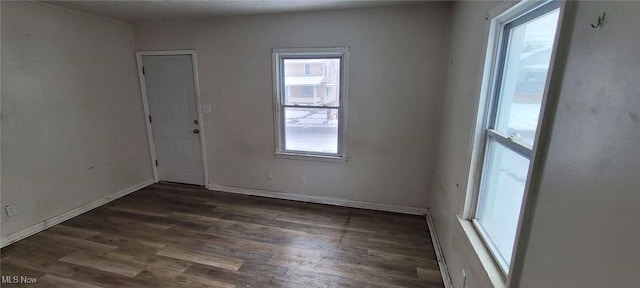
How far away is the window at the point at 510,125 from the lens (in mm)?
1160

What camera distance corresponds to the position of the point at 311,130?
137 inches

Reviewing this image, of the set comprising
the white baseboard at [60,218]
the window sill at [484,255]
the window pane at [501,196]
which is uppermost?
the window pane at [501,196]

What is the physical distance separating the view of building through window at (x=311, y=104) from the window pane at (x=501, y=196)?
6.30 feet

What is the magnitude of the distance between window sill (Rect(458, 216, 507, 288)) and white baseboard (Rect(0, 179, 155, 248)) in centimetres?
420

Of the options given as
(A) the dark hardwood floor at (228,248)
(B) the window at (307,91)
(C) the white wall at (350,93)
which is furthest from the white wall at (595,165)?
(B) the window at (307,91)

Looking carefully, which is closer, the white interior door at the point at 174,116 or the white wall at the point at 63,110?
the white wall at the point at 63,110

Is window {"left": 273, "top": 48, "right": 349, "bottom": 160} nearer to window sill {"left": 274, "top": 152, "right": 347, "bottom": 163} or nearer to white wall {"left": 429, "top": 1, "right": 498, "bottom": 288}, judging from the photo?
window sill {"left": 274, "top": 152, "right": 347, "bottom": 163}

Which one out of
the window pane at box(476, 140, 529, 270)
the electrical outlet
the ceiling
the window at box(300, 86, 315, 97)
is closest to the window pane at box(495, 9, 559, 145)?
the window pane at box(476, 140, 529, 270)

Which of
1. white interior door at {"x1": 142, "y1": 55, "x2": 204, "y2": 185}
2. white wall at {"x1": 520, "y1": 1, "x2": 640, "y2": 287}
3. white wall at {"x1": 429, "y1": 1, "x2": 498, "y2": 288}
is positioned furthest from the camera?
white interior door at {"x1": 142, "y1": 55, "x2": 204, "y2": 185}

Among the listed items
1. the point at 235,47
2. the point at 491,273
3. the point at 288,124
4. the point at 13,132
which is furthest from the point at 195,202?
the point at 491,273

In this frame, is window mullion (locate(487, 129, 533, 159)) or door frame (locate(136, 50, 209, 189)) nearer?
window mullion (locate(487, 129, 533, 159))

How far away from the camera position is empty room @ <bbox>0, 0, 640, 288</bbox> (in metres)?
0.82

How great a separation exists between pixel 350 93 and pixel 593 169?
8.34 feet

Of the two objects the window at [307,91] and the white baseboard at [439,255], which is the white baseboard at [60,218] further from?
the white baseboard at [439,255]
